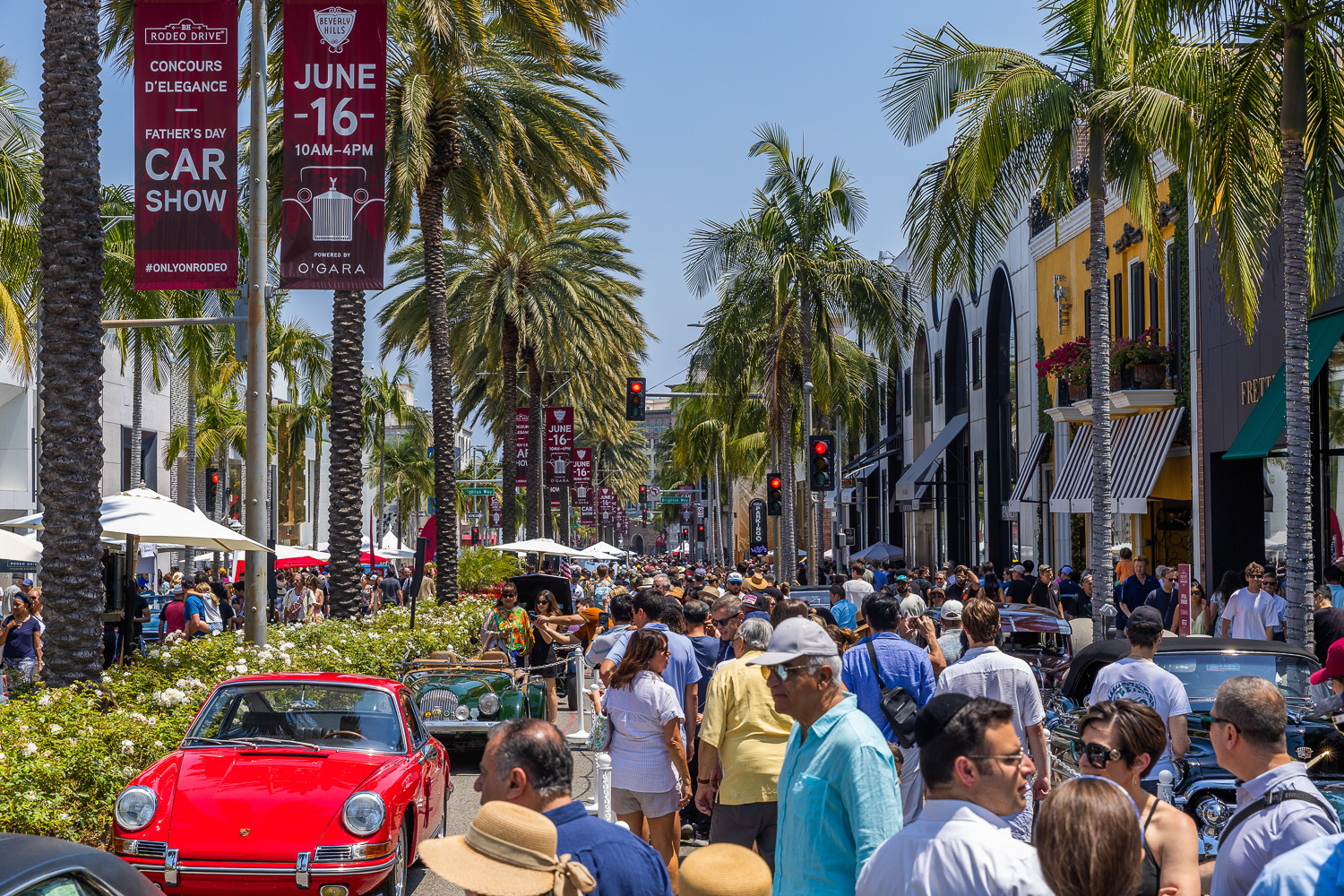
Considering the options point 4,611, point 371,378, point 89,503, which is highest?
point 371,378

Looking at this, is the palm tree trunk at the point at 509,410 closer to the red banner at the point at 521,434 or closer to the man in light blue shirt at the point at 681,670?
the red banner at the point at 521,434

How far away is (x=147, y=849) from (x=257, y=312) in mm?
9218

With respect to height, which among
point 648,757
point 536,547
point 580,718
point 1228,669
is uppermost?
point 536,547

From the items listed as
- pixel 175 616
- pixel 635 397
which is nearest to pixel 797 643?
pixel 175 616

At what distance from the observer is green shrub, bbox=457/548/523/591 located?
33.5 meters

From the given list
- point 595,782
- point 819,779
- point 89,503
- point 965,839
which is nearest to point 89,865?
point 819,779

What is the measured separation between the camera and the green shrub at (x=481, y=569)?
110ft

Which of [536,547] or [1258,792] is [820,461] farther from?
[1258,792]

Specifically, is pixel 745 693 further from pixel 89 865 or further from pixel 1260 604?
pixel 1260 604

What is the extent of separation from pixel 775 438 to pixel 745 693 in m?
30.3

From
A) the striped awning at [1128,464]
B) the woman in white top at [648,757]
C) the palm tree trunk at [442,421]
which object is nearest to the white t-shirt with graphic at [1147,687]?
the woman in white top at [648,757]

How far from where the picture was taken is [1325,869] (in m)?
3.26

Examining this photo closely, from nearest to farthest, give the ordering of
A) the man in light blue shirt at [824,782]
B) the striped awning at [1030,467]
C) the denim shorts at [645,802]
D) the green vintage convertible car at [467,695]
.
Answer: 1. the man in light blue shirt at [824,782]
2. the denim shorts at [645,802]
3. the green vintage convertible car at [467,695]
4. the striped awning at [1030,467]

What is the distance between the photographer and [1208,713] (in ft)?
31.9
